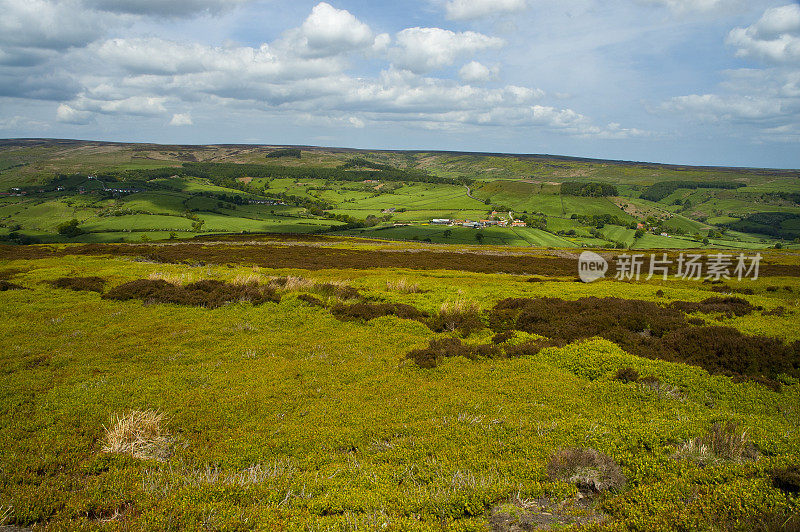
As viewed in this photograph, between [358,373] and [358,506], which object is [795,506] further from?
[358,373]

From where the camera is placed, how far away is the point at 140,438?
33.3 feet

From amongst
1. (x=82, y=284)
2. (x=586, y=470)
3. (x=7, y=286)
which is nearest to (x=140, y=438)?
(x=586, y=470)

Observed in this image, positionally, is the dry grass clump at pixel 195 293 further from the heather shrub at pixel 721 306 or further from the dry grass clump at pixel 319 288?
the heather shrub at pixel 721 306

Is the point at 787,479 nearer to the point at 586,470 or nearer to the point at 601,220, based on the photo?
the point at 586,470

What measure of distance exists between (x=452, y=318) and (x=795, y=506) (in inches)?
570

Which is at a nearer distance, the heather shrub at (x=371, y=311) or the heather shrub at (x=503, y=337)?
the heather shrub at (x=503, y=337)

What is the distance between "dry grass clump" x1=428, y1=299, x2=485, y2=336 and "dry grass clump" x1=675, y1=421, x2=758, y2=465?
1038 centimetres

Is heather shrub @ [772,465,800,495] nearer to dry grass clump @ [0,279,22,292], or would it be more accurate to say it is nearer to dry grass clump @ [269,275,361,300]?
dry grass clump @ [269,275,361,300]

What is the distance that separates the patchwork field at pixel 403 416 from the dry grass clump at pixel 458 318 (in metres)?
0.13

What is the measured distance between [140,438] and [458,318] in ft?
48.6

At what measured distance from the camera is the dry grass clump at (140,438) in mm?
9852

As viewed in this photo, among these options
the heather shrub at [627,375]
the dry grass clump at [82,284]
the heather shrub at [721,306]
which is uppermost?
the heather shrub at [721,306]

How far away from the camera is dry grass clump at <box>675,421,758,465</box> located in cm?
889

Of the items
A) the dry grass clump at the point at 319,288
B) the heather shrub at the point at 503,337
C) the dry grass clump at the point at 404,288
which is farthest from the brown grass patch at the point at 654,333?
the dry grass clump at the point at 319,288
